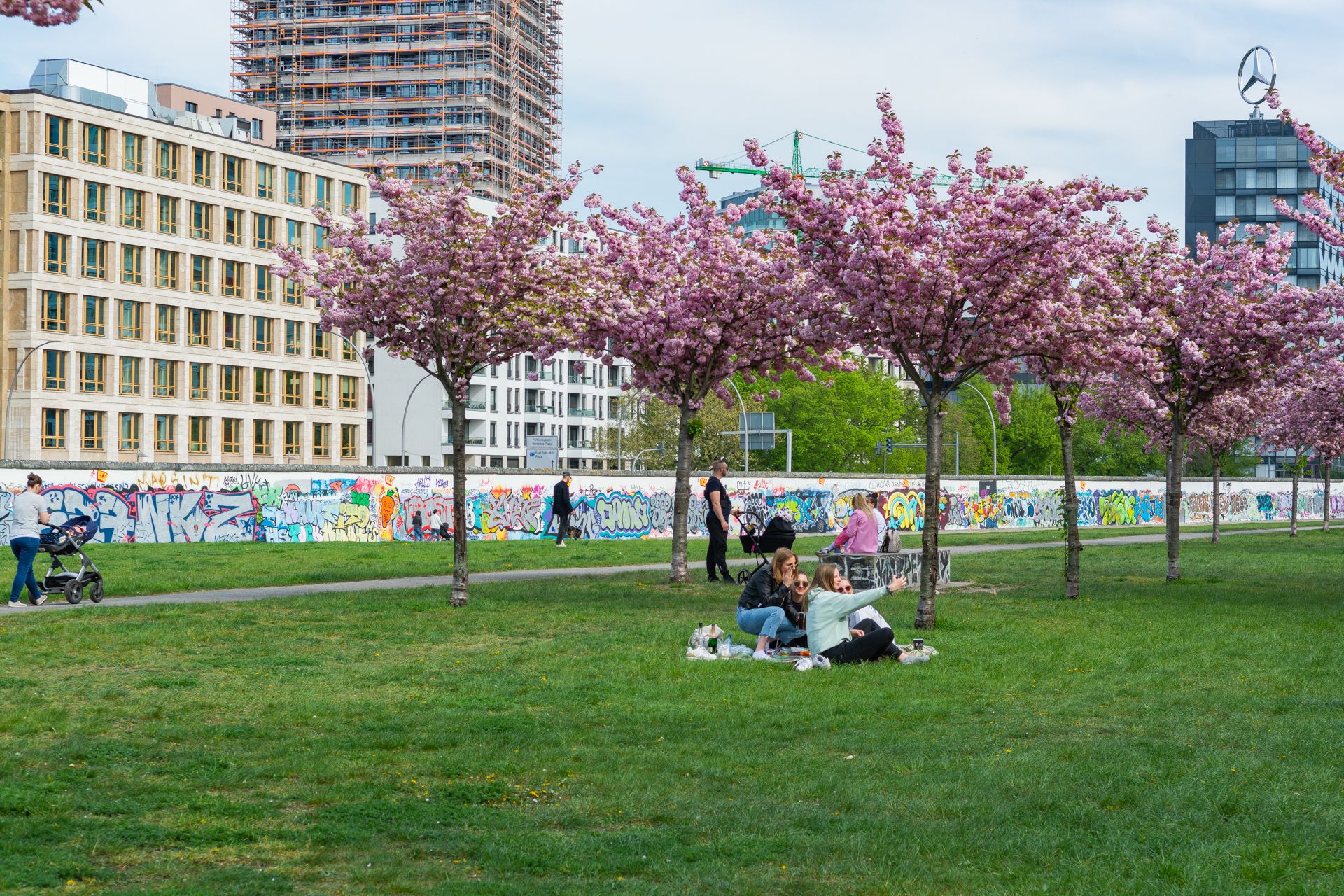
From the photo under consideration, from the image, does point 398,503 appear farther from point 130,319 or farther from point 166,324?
point 166,324

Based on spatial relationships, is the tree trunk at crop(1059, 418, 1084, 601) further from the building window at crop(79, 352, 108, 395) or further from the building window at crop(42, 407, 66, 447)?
the building window at crop(79, 352, 108, 395)

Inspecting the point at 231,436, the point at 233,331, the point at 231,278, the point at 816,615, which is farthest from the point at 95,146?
the point at 816,615

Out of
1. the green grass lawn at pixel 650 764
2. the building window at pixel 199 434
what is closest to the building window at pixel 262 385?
the building window at pixel 199 434

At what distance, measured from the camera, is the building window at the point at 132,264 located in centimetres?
7794

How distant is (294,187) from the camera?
8731cm

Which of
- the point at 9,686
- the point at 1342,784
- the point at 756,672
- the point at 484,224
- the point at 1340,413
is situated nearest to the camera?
the point at 1342,784

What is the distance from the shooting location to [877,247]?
16094 millimetres

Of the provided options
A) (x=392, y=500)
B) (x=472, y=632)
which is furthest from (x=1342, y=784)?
(x=392, y=500)

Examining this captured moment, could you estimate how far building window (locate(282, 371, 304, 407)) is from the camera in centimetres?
8769

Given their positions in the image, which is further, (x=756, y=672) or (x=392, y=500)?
(x=392, y=500)

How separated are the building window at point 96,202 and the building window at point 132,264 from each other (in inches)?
76.9

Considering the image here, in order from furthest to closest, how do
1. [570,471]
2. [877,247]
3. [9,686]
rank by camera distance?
[570,471], [877,247], [9,686]

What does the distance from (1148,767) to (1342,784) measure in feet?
3.39

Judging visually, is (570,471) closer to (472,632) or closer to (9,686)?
(472,632)
